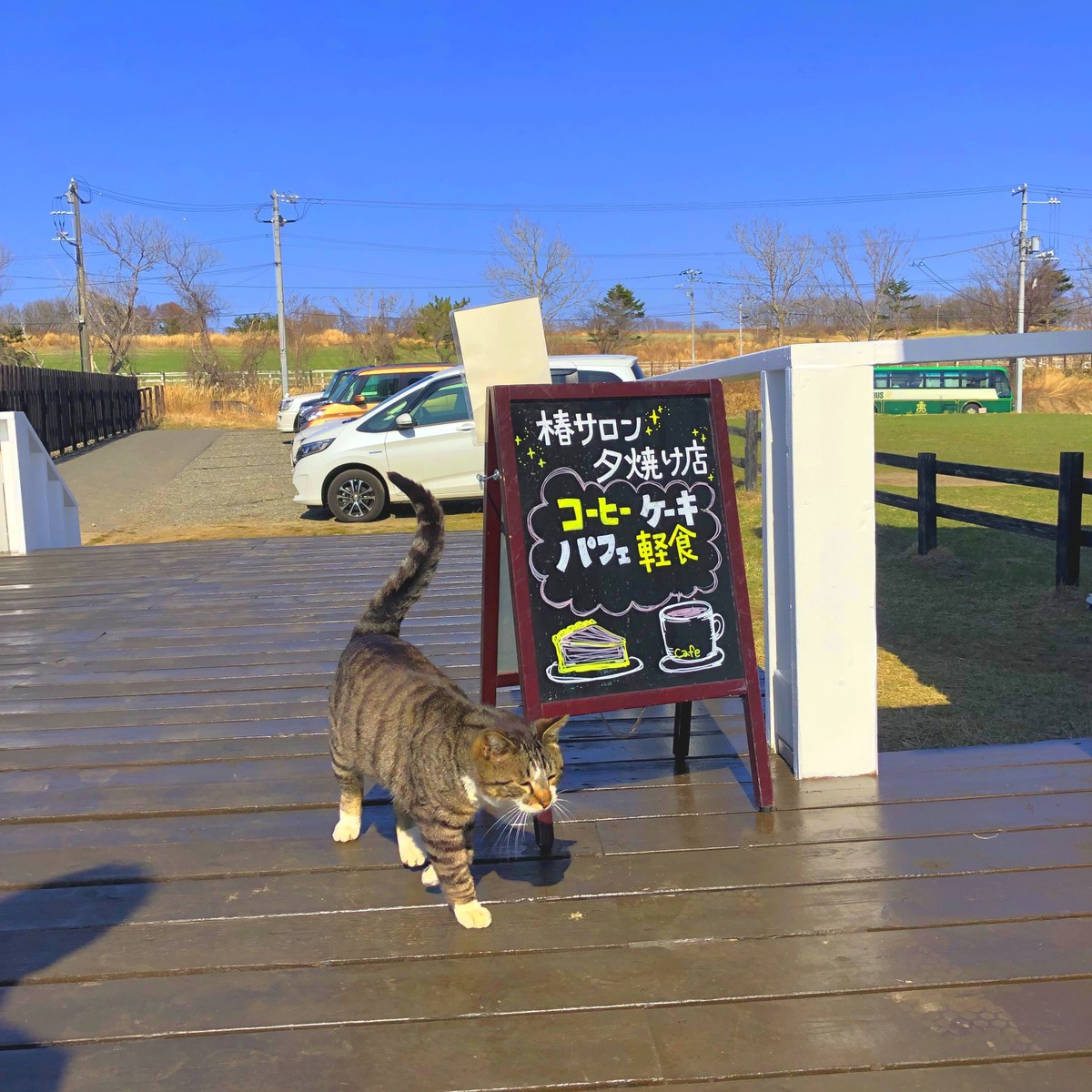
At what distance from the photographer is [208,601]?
232 inches

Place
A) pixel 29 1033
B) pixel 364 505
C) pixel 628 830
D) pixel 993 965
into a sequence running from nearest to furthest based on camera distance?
pixel 29 1033
pixel 993 965
pixel 628 830
pixel 364 505

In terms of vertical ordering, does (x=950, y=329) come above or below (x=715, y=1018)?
above

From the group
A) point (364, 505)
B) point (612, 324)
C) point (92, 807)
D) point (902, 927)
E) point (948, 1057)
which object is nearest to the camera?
point (948, 1057)

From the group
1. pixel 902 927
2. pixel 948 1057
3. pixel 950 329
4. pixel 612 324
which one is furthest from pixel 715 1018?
pixel 950 329

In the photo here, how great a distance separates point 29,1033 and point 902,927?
71.9 inches

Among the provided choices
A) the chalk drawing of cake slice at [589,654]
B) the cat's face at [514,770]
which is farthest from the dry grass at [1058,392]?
the cat's face at [514,770]

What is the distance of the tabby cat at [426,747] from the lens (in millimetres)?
2297

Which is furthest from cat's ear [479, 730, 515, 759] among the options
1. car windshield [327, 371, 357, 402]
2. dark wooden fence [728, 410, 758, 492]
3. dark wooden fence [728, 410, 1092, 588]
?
car windshield [327, 371, 357, 402]

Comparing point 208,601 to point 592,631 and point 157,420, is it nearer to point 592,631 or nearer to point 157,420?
point 592,631

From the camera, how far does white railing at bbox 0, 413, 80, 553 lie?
743 cm

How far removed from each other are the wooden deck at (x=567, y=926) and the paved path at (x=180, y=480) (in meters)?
10.8

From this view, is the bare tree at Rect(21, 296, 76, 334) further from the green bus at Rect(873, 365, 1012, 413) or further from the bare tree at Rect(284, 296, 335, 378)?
the green bus at Rect(873, 365, 1012, 413)

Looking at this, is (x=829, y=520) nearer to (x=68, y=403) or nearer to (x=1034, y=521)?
(x=1034, y=521)

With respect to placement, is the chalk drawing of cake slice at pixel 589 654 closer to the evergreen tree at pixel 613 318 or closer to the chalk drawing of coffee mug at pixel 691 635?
the chalk drawing of coffee mug at pixel 691 635
